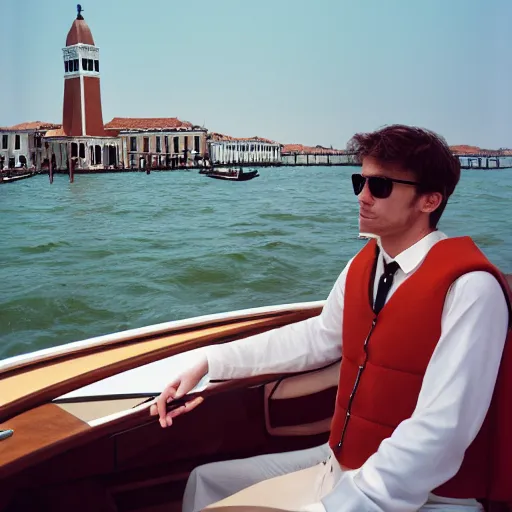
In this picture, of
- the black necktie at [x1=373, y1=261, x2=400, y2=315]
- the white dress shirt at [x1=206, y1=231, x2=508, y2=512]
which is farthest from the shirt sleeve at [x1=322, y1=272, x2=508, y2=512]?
the black necktie at [x1=373, y1=261, x2=400, y2=315]

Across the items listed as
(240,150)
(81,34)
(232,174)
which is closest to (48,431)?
(81,34)

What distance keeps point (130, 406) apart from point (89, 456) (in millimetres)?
127

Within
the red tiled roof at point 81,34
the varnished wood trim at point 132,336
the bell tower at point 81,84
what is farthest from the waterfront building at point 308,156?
the varnished wood trim at point 132,336

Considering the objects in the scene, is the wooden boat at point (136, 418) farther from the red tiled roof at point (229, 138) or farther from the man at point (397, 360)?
the red tiled roof at point (229, 138)

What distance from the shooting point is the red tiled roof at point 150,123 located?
58.9ft

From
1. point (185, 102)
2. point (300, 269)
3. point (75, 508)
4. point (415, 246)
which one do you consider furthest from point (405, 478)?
point (185, 102)

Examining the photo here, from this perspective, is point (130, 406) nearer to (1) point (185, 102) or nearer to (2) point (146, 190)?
(1) point (185, 102)

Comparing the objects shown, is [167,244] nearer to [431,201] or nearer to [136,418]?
[136,418]

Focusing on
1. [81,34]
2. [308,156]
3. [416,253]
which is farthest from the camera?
[308,156]

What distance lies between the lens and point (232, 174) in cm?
1873

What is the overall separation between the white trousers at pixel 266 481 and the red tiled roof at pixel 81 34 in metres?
10.8

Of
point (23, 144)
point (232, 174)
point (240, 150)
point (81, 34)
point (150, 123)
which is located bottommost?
point (232, 174)

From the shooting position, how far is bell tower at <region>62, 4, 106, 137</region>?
1174 centimetres

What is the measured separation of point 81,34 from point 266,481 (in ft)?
36.1
